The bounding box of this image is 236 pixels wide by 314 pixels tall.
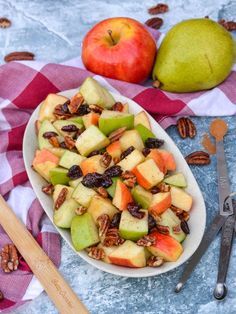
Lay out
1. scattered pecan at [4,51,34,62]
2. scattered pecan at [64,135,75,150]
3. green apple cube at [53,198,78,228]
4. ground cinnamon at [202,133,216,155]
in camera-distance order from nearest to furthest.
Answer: green apple cube at [53,198,78,228] < scattered pecan at [64,135,75,150] < ground cinnamon at [202,133,216,155] < scattered pecan at [4,51,34,62]

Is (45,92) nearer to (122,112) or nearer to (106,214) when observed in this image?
(122,112)

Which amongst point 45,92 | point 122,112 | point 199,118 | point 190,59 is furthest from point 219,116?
point 45,92

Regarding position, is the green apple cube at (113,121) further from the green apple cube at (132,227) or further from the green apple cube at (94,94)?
the green apple cube at (132,227)

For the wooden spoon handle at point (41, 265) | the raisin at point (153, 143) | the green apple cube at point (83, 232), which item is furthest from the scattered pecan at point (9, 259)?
the raisin at point (153, 143)

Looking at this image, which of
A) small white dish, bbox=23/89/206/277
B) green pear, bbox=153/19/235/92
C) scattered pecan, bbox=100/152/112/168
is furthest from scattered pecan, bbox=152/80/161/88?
scattered pecan, bbox=100/152/112/168

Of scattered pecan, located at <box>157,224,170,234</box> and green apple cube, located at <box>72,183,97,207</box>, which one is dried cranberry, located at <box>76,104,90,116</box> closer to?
green apple cube, located at <box>72,183,97,207</box>

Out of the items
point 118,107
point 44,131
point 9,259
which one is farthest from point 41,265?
point 118,107

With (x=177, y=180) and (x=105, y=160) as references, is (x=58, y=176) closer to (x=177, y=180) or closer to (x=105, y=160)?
(x=105, y=160)
